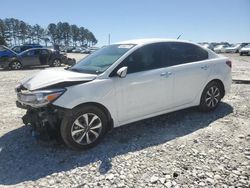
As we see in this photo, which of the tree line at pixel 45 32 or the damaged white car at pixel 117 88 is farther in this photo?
the tree line at pixel 45 32

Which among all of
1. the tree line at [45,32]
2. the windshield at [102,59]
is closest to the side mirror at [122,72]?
the windshield at [102,59]

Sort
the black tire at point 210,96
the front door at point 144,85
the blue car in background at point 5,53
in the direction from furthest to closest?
1. the blue car in background at point 5,53
2. the black tire at point 210,96
3. the front door at point 144,85

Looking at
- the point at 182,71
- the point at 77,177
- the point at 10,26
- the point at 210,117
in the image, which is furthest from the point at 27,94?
the point at 10,26

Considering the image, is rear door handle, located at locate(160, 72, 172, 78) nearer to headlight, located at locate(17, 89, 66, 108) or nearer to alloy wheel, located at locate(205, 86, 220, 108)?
alloy wheel, located at locate(205, 86, 220, 108)

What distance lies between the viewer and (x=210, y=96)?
Answer: 5500 mm

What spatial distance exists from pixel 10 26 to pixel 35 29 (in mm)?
8764

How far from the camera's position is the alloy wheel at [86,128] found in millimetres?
3855

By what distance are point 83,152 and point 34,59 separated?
14791mm

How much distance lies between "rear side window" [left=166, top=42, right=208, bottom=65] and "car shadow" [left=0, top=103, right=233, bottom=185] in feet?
4.07

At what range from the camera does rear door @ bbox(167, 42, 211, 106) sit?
487cm

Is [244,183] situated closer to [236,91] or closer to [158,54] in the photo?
[158,54]

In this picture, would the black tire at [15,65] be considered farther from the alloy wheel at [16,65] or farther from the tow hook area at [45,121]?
the tow hook area at [45,121]

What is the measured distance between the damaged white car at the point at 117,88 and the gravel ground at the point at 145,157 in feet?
1.17

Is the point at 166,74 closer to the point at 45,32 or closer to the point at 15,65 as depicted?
the point at 15,65
